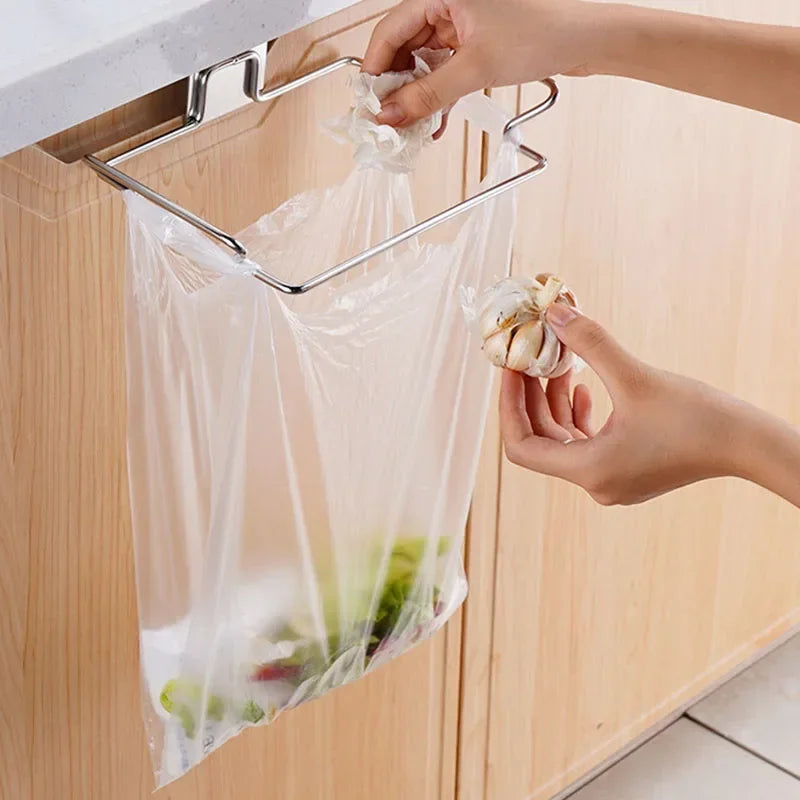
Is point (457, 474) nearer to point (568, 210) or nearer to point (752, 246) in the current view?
point (568, 210)

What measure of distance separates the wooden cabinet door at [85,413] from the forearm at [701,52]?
149 mm

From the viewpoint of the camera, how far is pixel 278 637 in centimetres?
93

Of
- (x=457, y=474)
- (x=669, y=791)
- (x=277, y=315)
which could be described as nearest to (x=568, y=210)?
(x=457, y=474)

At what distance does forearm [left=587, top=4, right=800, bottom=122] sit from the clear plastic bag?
9cm

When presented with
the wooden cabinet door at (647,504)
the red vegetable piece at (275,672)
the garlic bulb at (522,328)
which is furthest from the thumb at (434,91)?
the red vegetable piece at (275,672)

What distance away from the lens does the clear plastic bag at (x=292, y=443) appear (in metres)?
0.83

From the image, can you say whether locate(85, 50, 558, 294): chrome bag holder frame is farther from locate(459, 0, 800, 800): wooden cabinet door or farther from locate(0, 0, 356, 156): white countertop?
locate(459, 0, 800, 800): wooden cabinet door

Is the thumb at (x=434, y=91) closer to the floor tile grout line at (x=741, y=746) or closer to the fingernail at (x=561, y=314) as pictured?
the fingernail at (x=561, y=314)

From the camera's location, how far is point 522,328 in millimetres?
859

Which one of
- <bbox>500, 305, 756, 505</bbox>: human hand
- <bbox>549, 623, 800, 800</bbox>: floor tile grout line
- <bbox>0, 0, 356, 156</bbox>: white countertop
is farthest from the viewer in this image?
<bbox>549, 623, 800, 800</bbox>: floor tile grout line

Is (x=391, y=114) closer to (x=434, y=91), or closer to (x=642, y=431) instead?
(x=434, y=91)

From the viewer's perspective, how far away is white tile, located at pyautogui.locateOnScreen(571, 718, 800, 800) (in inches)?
60.9

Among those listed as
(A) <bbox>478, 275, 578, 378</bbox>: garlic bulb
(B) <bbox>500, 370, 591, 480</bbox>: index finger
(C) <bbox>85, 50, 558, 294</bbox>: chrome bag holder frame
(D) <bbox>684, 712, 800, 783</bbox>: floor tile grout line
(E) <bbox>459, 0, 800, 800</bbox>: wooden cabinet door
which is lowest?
(D) <bbox>684, 712, 800, 783</bbox>: floor tile grout line

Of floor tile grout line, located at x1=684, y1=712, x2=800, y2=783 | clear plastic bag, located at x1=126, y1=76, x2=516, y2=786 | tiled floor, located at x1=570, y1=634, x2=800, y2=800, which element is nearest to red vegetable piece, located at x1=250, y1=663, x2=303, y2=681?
clear plastic bag, located at x1=126, y1=76, x2=516, y2=786
